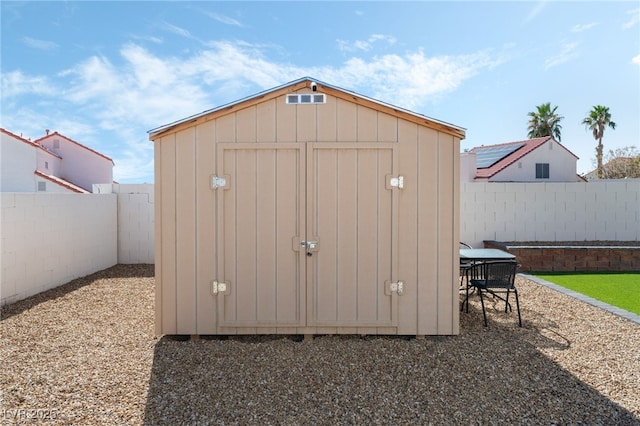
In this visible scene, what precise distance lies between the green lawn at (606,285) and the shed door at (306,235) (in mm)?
4048

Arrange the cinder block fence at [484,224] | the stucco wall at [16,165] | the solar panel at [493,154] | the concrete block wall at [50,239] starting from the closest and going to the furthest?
the concrete block wall at [50,239]
the cinder block fence at [484,224]
the stucco wall at [16,165]
the solar panel at [493,154]

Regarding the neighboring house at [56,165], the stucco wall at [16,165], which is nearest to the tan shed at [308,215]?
the stucco wall at [16,165]

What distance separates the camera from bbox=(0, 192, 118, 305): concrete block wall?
581 cm

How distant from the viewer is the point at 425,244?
4.37 meters

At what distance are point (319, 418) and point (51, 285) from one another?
617cm

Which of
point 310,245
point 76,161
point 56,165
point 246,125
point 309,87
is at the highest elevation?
point 76,161

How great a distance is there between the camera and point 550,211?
32.3 ft

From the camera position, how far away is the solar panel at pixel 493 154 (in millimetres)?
18750

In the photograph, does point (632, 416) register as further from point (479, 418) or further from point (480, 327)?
point (480, 327)

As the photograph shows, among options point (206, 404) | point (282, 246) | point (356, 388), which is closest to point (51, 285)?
point (282, 246)

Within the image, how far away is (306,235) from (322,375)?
1.52m

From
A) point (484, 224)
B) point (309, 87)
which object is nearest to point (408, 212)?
point (309, 87)

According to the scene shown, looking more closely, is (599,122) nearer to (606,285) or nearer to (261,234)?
(606,285)

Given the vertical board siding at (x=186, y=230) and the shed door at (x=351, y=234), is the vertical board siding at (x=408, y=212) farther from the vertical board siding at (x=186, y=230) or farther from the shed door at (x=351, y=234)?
the vertical board siding at (x=186, y=230)
